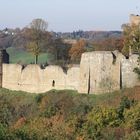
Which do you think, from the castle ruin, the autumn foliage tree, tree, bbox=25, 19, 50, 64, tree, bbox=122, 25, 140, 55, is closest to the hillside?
the castle ruin

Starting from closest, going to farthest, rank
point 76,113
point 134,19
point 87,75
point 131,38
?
1. point 76,113
2. point 87,75
3. point 131,38
4. point 134,19

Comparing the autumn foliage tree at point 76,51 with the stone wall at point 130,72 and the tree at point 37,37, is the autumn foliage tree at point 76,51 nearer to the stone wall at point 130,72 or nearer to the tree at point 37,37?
the tree at point 37,37

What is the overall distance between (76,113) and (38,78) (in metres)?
5.37

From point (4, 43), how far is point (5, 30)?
62.3 feet

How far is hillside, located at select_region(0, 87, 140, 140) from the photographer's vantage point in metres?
25.2

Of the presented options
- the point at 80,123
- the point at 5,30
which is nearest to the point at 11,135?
the point at 80,123

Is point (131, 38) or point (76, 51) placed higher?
point (131, 38)

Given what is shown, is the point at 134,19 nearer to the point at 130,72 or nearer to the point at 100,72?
the point at 100,72

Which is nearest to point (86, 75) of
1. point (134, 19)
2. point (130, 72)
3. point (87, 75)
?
point (87, 75)

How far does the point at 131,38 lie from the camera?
34.8 meters

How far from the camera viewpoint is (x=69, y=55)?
43.7 metres

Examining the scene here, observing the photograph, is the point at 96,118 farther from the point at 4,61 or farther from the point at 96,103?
the point at 4,61

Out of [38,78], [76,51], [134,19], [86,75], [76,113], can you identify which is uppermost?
[134,19]

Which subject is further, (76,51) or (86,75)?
(76,51)
